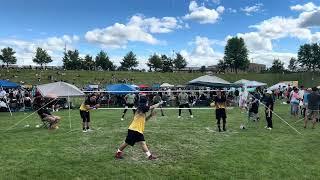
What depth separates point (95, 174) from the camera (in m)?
11.0

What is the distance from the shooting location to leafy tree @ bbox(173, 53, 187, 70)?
12144 centimetres

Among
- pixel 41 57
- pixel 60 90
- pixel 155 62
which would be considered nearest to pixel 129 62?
pixel 155 62

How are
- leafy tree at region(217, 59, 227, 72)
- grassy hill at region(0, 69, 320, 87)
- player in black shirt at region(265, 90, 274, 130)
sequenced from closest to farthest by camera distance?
player in black shirt at region(265, 90, 274, 130) → grassy hill at region(0, 69, 320, 87) → leafy tree at region(217, 59, 227, 72)

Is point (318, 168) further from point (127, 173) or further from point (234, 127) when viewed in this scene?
point (234, 127)

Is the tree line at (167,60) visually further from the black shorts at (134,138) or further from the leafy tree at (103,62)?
the black shorts at (134,138)

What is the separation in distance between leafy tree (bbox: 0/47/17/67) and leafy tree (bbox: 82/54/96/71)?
18810 millimetres

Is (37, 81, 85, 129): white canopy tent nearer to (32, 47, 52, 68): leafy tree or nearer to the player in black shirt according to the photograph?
the player in black shirt

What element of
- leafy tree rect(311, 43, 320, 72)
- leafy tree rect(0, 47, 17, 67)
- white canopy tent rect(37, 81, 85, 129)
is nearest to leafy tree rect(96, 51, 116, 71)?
leafy tree rect(0, 47, 17, 67)

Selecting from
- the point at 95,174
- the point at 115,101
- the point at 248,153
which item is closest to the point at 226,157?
the point at 248,153

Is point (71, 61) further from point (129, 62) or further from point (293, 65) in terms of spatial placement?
point (293, 65)

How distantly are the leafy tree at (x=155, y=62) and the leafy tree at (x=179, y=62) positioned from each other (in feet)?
15.8

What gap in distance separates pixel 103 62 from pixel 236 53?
3674 cm

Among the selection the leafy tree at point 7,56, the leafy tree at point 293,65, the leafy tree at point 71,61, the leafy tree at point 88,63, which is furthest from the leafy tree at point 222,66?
the leafy tree at point 7,56

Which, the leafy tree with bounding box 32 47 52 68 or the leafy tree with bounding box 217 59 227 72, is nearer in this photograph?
the leafy tree with bounding box 32 47 52 68
